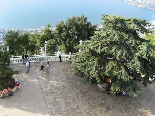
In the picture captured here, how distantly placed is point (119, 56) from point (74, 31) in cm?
1363

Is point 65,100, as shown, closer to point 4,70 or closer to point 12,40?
point 4,70

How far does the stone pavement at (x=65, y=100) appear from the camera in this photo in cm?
1246

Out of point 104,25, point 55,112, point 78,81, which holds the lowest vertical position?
point 55,112

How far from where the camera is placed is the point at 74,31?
83.7 ft

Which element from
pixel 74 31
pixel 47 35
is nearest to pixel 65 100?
pixel 74 31

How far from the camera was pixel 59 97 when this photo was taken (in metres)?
13.9

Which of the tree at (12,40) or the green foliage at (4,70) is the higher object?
the tree at (12,40)

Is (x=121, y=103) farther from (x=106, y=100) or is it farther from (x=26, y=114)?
(x=26, y=114)

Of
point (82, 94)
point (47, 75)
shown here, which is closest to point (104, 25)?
point (82, 94)

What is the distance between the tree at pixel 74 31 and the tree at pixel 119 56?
11.4 m

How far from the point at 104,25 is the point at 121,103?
5.95 metres

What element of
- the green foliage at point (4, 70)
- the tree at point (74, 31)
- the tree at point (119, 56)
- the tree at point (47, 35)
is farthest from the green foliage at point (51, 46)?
the green foliage at point (4, 70)

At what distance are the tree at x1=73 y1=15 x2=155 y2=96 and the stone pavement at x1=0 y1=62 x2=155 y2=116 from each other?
1.37 meters

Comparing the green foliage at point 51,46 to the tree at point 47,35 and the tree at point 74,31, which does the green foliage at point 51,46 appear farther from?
the tree at point 47,35
